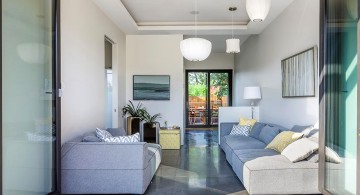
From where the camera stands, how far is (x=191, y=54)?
404cm

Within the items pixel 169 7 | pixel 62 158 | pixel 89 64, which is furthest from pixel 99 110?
pixel 169 7

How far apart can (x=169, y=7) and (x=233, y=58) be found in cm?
575

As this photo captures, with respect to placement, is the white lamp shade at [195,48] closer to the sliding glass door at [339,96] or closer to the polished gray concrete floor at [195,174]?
the sliding glass door at [339,96]

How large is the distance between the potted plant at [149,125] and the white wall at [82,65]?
5.34 feet

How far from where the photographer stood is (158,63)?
678 centimetres

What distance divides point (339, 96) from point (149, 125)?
459 centimetres

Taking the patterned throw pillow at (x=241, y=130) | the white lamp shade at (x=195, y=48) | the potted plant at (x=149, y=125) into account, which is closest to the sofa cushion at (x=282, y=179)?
the white lamp shade at (x=195, y=48)

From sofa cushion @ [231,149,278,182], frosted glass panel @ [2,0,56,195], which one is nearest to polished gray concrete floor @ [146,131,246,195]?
sofa cushion @ [231,149,278,182]

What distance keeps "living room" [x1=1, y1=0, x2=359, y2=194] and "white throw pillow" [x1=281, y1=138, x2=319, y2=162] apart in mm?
108

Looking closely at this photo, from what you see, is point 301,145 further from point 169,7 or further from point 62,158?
point 169,7

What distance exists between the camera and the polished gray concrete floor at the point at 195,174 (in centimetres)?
343

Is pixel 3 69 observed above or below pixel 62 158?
above

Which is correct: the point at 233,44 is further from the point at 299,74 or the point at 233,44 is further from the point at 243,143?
the point at 243,143

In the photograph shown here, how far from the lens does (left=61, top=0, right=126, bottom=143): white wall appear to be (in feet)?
11.5
